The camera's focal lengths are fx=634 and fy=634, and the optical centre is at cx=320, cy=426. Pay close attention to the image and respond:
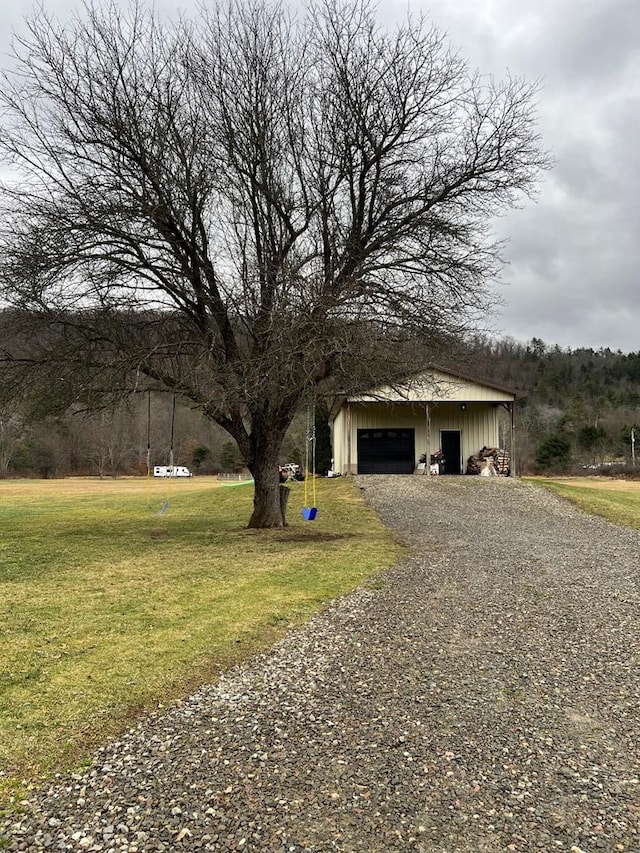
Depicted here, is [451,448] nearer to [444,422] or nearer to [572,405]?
[444,422]

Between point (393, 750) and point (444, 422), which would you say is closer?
point (393, 750)

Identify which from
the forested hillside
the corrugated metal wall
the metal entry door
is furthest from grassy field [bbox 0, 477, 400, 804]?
the forested hillside

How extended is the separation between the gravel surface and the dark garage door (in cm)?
2065

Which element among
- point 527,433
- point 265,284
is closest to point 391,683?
point 265,284

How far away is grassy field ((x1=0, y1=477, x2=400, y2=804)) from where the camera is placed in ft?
13.8

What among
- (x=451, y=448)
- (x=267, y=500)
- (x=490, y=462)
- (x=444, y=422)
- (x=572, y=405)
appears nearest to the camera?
(x=267, y=500)

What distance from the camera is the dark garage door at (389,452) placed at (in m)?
28.0

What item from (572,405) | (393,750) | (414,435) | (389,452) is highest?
(572,405)

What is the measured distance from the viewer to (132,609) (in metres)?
7.18

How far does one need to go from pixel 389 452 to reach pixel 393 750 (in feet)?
80.3

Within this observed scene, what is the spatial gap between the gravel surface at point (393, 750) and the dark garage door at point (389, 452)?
20.7 m

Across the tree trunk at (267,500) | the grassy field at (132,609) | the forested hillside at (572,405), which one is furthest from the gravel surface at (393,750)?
the forested hillside at (572,405)

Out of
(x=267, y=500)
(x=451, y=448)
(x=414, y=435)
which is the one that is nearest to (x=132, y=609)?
(x=267, y=500)

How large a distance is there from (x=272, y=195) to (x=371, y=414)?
53.0 feet
